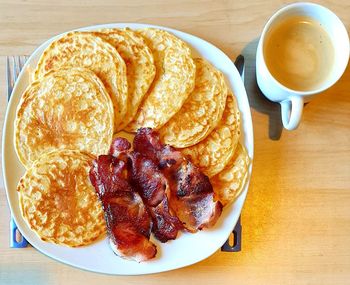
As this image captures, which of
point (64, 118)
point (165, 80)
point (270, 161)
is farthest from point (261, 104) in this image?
point (64, 118)

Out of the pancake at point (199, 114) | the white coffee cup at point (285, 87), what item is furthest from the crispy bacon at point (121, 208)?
the white coffee cup at point (285, 87)

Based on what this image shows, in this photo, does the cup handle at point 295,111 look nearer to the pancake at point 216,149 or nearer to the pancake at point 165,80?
the pancake at point 216,149

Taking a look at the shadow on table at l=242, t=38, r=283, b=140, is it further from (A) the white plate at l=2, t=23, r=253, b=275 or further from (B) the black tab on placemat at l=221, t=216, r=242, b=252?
(B) the black tab on placemat at l=221, t=216, r=242, b=252

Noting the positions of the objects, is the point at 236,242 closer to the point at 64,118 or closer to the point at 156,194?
the point at 156,194

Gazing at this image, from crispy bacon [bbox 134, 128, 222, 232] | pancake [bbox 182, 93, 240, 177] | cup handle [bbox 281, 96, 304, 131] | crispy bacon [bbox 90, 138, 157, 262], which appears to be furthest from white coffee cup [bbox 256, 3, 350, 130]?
crispy bacon [bbox 90, 138, 157, 262]

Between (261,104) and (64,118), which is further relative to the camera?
(261,104)

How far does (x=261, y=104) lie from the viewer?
4.41ft

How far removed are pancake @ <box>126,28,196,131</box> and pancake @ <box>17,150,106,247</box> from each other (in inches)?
6.1

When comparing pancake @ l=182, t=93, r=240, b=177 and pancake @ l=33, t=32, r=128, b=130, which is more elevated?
pancake @ l=33, t=32, r=128, b=130

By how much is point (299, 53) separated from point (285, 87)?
112mm

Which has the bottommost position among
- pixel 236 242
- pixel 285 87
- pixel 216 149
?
pixel 236 242

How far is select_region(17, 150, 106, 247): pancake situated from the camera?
1189 millimetres

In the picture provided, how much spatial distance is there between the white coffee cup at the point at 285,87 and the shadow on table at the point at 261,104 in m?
0.06

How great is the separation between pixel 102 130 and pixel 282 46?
1.48 feet
